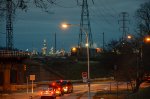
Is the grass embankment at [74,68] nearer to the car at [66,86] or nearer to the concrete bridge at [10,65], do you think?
the concrete bridge at [10,65]

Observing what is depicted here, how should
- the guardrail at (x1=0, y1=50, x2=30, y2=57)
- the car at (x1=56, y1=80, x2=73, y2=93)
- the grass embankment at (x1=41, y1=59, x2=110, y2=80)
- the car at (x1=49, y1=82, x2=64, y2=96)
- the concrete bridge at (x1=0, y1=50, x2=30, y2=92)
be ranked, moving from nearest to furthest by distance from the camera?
1. the car at (x1=49, y1=82, x2=64, y2=96)
2. the car at (x1=56, y1=80, x2=73, y2=93)
3. the guardrail at (x1=0, y1=50, x2=30, y2=57)
4. the concrete bridge at (x1=0, y1=50, x2=30, y2=92)
5. the grass embankment at (x1=41, y1=59, x2=110, y2=80)

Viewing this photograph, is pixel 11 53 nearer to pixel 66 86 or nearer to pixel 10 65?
pixel 10 65

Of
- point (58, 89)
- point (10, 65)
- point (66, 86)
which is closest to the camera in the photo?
point (58, 89)

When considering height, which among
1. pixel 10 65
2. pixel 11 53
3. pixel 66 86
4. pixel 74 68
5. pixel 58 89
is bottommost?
pixel 58 89

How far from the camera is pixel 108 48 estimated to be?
9319 cm

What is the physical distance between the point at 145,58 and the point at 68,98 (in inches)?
447

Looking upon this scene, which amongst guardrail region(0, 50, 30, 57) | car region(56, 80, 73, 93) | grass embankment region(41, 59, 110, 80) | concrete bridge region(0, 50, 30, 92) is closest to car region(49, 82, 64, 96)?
car region(56, 80, 73, 93)

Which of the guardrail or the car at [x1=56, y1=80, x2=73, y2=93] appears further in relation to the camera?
the guardrail

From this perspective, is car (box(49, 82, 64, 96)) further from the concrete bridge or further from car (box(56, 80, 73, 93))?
the concrete bridge

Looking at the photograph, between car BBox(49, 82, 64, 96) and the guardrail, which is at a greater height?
the guardrail

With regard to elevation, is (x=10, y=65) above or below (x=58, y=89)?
above

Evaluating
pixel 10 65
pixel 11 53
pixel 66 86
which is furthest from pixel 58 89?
pixel 10 65

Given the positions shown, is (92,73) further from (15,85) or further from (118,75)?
(118,75)

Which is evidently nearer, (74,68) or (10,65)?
(10,65)
